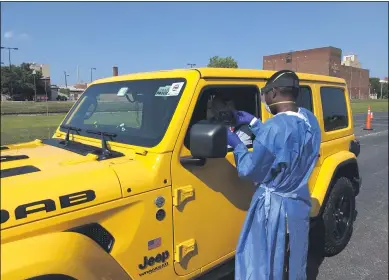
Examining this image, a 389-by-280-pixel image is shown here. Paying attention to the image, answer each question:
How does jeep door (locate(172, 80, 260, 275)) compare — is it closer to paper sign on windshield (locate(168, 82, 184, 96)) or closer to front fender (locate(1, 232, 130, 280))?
paper sign on windshield (locate(168, 82, 184, 96))

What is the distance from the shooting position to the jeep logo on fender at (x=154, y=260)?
7.20ft

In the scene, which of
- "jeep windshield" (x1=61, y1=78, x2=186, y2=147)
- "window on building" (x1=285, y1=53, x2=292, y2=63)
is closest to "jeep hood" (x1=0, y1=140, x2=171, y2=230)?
"jeep windshield" (x1=61, y1=78, x2=186, y2=147)

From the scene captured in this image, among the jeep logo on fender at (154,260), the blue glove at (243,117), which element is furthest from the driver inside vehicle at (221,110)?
the jeep logo on fender at (154,260)

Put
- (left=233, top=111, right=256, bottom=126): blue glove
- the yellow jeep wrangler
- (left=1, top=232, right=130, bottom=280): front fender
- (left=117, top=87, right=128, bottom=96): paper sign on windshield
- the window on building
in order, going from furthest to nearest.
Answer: the window on building < (left=117, top=87, right=128, bottom=96): paper sign on windshield < (left=233, top=111, right=256, bottom=126): blue glove < the yellow jeep wrangler < (left=1, top=232, right=130, bottom=280): front fender

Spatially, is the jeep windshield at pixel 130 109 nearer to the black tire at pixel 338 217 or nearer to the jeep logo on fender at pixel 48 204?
the jeep logo on fender at pixel 48 204

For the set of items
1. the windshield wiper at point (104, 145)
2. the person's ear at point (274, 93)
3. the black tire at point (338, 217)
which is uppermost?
the person's ear at point (274, 93)

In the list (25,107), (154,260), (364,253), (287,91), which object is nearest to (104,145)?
(154,260)

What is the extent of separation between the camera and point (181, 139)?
2.42m

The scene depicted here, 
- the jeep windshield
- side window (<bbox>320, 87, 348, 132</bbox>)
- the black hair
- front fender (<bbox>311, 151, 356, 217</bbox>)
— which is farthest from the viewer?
side window (<bbox>320, 87, 348, 132</bbox>)

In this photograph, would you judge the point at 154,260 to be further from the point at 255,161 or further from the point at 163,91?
the point at 163,91

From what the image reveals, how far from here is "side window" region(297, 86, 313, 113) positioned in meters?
3.59

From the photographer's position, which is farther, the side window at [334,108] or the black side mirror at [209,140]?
the side window at [334,108]

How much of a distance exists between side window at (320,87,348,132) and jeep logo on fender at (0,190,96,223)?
2.80 meters

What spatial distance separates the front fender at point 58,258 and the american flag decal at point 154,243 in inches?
8.9
